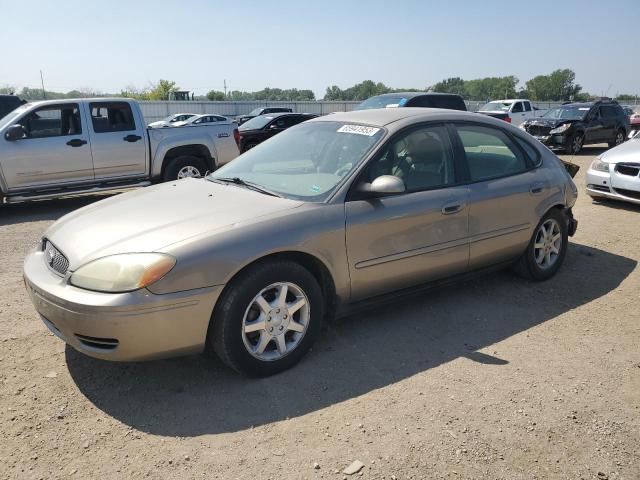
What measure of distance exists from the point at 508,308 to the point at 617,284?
55.4 inches

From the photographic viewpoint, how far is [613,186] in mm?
8336

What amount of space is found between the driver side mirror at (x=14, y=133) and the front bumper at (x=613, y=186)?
9.10 metres

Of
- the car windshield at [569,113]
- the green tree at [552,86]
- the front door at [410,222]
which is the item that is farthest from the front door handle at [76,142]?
the green tree at [552,86]

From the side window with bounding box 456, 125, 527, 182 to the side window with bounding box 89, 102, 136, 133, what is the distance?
649cm

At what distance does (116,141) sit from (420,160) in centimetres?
639

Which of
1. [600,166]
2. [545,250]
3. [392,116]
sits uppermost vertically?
[392,116]

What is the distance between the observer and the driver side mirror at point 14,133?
25.6 ft

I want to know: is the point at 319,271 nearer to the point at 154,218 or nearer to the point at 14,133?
the point at 154,218

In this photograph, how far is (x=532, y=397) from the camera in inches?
121

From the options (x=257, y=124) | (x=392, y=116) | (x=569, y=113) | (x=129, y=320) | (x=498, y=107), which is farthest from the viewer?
(x=498, y=107)

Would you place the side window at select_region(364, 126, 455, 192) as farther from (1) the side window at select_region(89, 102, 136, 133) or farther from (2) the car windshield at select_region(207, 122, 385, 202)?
(1) the side window at select_region(89, 102, 136, 133)

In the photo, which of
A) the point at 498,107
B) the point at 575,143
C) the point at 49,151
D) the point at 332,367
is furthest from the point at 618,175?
the point at 498,107

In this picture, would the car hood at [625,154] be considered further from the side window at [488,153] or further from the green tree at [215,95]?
the green tree at [215,95]

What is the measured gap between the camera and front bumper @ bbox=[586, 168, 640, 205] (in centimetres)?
809
